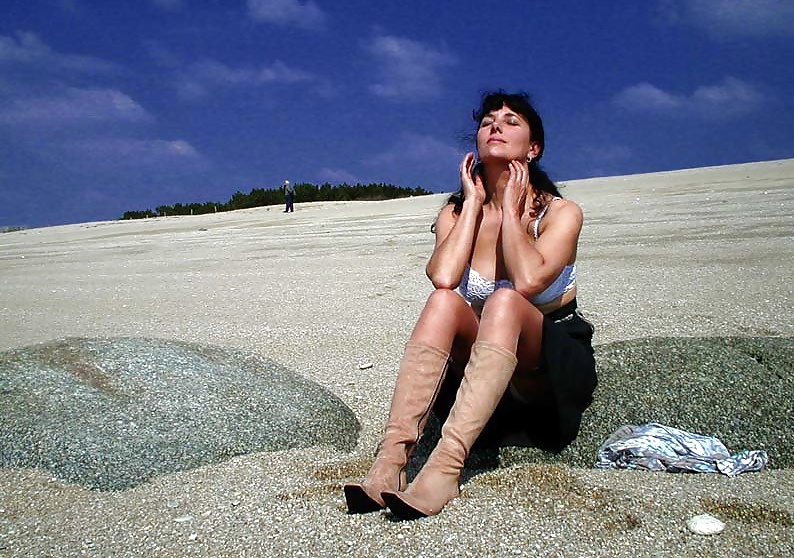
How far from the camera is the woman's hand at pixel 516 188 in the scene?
11.1ft

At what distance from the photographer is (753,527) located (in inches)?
96.6

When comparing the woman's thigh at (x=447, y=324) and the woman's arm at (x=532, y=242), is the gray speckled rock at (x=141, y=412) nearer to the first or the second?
the woman's thigh at (x=447, y=324)

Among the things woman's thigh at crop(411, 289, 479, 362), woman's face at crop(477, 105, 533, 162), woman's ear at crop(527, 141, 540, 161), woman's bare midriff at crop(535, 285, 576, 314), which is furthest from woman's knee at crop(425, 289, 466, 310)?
woman's ear at crop(527, 141, 540, 161)

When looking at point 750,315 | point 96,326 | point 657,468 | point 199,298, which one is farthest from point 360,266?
point 657,468

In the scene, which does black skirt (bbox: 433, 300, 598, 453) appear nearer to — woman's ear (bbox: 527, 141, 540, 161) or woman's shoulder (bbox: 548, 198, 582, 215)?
woman's shoulder (bbox: 548, 198, 582, 215)

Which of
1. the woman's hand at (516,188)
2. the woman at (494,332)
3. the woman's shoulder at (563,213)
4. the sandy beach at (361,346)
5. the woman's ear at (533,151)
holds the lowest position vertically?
the sandy beach at (361,346)

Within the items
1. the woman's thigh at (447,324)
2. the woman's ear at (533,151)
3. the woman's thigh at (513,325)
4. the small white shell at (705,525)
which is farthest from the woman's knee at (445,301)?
the small white shell at (705,525)

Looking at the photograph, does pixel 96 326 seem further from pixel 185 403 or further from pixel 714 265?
pixel 714 265

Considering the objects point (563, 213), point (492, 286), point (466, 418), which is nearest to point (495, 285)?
point (492, 286)

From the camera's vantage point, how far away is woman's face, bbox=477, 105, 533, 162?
3484 mm

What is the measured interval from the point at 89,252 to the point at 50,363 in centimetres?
1339

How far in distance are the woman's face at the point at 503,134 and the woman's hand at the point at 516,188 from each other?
0.07 m

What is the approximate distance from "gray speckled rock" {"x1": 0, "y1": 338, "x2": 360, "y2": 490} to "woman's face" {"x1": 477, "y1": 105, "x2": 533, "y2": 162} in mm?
1543

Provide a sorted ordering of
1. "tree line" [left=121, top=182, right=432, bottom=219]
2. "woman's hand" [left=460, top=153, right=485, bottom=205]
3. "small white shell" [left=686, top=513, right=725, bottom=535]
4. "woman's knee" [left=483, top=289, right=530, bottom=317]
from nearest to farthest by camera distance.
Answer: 1. "small white shell" [left=686, top=513, right=725, bottom=535]
2. "woman's knee" [left=483, top=289, right=530, bottom=317]
3. "woman's hand" [left=460, top=153, right=485, bottom=205]
4. "tree line" [left=121, top=182, right=432, bottom=219]
